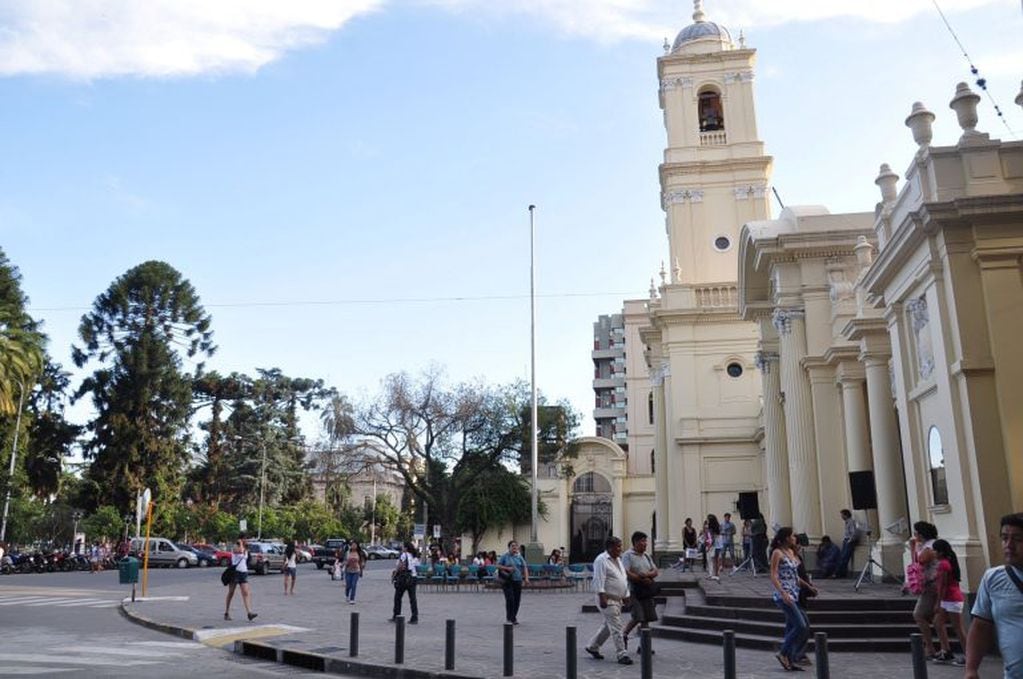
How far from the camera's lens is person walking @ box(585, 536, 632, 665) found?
432 inches

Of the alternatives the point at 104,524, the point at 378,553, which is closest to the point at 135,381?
the point at 104,524

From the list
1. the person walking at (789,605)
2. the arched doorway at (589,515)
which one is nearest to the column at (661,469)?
the arched doorway at (589,515)

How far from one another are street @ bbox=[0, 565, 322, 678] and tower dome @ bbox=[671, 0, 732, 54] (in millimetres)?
32524

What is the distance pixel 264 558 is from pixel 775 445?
87.0 feet

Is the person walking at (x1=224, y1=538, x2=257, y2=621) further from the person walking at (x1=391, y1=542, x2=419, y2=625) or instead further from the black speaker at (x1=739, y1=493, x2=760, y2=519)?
the black speaker at (x1=739, y1=493, x2=760, y2=519)

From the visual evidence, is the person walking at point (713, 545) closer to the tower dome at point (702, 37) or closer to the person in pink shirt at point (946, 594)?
the person in pink shirt at point (946, 594)

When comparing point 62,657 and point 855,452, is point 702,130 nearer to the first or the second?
point 855,452

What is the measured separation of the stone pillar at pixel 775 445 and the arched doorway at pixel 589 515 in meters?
25.1

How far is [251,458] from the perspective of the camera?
71.8 m

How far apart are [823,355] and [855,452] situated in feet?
9.32

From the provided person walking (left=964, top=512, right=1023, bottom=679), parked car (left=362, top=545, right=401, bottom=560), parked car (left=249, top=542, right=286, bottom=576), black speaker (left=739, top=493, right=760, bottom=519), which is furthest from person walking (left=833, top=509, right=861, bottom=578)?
parked car (left=362, top=545, right=401, bottom=560)

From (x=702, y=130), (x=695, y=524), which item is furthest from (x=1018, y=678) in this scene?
(x=702, y=130)

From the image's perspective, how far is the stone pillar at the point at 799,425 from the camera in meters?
21.9

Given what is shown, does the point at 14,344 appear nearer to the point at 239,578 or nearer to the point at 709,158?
the point at 239,578
